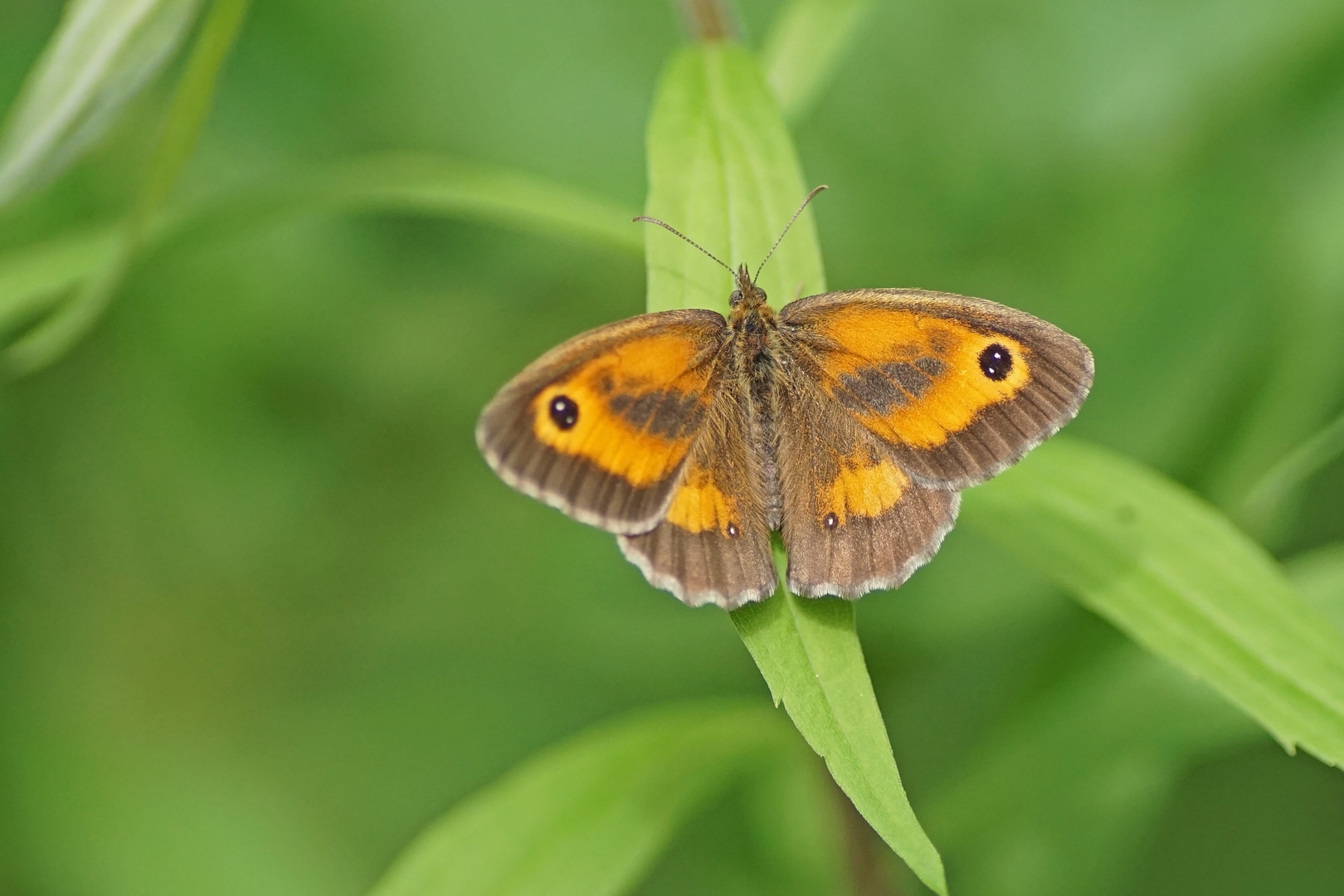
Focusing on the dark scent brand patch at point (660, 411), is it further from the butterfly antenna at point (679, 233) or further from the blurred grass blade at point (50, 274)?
the blurred grass blade at point (50, 274)

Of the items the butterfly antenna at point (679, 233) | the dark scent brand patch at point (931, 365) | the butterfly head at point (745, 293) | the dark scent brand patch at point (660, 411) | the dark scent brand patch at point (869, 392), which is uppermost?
the butterfly antenna at point (679, 233)

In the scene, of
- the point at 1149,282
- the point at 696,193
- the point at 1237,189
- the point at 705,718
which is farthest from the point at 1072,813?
the point at 1237,189

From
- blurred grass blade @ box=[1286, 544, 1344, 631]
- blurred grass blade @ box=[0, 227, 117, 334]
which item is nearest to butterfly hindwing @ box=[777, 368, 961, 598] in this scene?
blurred grass blade @ box=[1286, 544, 1344, 631]

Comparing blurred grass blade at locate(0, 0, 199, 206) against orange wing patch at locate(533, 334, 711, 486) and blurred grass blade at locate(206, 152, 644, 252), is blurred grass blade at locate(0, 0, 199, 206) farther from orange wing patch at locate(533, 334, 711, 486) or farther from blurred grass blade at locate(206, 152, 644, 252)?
orange wing patch at locate(533, 334, 711, 486)

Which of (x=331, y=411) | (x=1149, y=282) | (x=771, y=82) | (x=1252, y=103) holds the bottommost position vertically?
(x=331, y=411)

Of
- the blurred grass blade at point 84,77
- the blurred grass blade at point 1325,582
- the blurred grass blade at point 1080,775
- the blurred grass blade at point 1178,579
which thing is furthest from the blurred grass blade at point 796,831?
the blurred grass blade at point 84,77

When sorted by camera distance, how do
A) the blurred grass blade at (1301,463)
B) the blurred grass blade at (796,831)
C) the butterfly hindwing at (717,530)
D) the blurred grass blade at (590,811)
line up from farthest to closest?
1. the blurred grass blade at (796,831)
2. the blurred grass blade at (590,811)
3. the blurred grass blade at (1301,463)
4. the butterfly hindwing at (717,530)

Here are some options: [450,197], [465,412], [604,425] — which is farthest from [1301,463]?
[465,412]

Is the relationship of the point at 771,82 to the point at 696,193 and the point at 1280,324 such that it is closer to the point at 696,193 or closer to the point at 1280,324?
the point at 696,193
